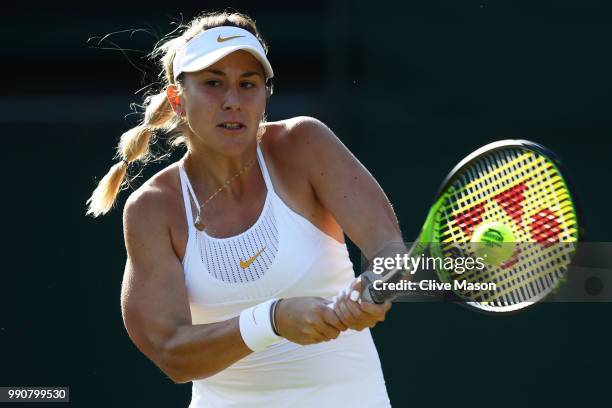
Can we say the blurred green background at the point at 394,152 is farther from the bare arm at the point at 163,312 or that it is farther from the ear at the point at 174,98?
the bare arm at the point at 163,312

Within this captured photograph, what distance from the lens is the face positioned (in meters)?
2.16

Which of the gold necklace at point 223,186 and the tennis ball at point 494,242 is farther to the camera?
the gold necklace at point 223,186

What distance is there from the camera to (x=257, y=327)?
1911mm

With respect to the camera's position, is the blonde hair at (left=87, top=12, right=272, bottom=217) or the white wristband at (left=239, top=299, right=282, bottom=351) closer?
the white wristband at (left=239, top=299, right=282, bottom=351)

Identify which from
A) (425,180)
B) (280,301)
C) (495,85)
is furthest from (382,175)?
(280,301)

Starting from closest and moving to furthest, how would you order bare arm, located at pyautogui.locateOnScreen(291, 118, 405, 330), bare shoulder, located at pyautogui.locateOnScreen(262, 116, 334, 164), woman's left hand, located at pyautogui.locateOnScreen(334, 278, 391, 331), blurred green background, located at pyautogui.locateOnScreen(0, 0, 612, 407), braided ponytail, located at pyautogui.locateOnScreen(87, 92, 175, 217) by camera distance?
woman's left hand, located at pyautogui.locateOnScreen(334, 278, 391, 331), bare arm, located at pyautogui.locateOnScreen(291, 118, 405, 330), bare shoulder, located at pyautogui.locateOnScreen(262, 116, 334, 164), braided ponytail, located at pyautogui.locateOnScreen(87, 92, 175, 217), blurred green background, located at pyautogui.locateOnScreen(0, 0, 612, 407)

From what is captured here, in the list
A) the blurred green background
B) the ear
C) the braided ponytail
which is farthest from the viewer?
the blurred green background

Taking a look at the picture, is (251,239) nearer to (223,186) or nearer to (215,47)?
(223,186)

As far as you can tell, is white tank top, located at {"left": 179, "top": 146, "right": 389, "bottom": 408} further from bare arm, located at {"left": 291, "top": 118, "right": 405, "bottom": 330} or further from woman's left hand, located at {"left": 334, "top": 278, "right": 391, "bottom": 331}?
woman's left hand, located at {"left": 334, "top": 278, "right": 391, "bottom": 331}

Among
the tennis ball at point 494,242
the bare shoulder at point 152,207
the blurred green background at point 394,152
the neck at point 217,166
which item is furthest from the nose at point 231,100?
Answer: the blurred green background at point 394,152

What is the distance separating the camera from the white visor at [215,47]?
7.03 ft

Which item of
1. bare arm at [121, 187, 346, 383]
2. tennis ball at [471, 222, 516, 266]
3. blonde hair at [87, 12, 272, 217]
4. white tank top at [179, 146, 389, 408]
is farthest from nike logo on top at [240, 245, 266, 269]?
tennis ball at [471, 222, 516, 266]

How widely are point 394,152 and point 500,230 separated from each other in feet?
4.81

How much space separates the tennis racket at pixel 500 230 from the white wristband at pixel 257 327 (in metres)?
0.21
